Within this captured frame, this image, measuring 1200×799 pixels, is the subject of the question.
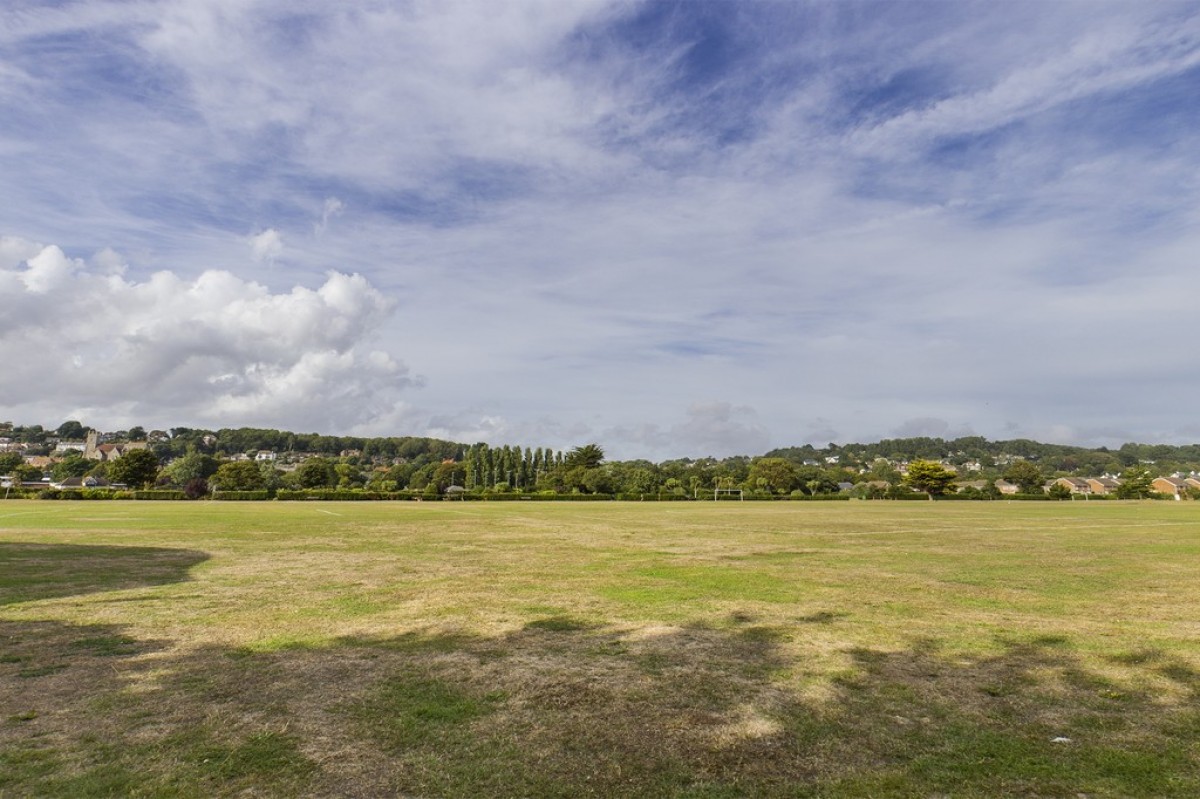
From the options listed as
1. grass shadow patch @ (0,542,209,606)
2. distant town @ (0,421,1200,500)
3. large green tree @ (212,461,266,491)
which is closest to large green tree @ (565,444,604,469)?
distant town @ (0,421,1200,500)

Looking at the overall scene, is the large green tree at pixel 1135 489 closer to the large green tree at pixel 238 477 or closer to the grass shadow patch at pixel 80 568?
the grass shadow patch at pixel 80 568

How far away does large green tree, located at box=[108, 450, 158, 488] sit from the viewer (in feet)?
296

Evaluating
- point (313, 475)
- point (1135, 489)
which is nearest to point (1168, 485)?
point (1135, 489)

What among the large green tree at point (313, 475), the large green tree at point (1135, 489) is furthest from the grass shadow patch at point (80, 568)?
the large green tree at point (1135, 489)

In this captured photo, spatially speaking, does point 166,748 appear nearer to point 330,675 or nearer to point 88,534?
point 330,675

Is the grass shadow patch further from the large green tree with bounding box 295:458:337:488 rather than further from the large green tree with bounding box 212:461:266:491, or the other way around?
the large green tree with bounding box 295:458:337:488

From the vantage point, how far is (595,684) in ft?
21.6

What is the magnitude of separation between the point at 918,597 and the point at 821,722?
724 centimetres

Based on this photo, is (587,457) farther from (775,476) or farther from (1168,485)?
(1168,485)

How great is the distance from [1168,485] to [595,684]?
520 feet

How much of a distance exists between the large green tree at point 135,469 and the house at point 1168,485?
519ft

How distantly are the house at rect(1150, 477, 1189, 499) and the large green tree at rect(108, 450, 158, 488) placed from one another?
519ft

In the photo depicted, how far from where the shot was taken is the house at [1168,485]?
11507 centimetres

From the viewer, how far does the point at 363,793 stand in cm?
424
